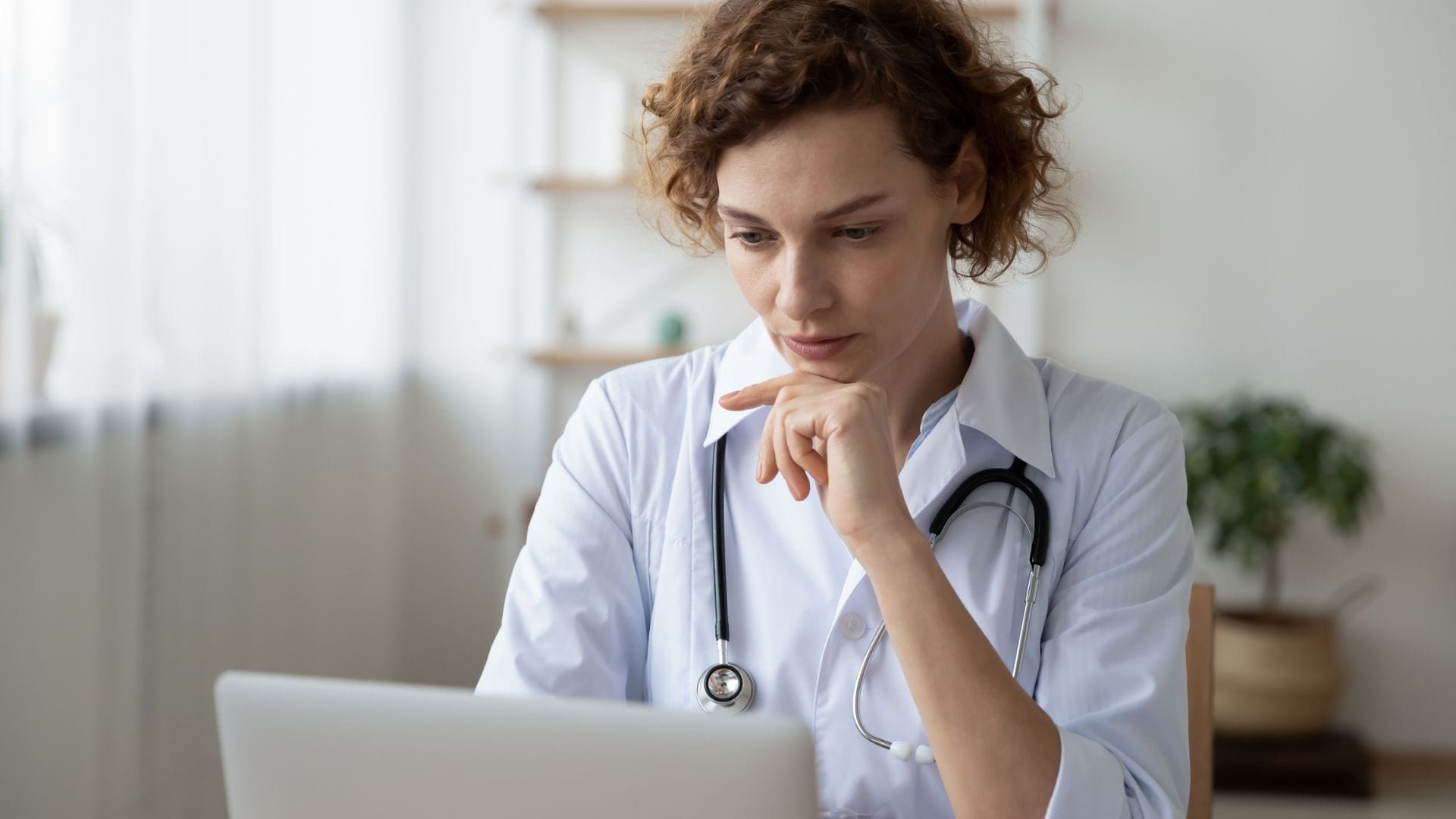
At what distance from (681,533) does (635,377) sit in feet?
0.68

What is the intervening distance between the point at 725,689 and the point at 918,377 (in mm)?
403

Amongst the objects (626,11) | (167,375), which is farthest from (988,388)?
(626,11)

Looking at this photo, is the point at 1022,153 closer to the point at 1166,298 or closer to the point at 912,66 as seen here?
the point at 912,66

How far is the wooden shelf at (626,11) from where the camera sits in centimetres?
336

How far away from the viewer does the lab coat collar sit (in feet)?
4.01

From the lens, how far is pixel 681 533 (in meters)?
1.25

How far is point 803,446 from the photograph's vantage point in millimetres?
1128

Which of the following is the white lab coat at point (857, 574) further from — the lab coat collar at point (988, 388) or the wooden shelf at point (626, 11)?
the wooden shelf at point (626, 11)

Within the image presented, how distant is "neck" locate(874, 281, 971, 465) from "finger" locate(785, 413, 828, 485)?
0.21 m

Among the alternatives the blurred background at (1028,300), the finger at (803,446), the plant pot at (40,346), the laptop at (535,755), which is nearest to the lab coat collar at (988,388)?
the finger at (803,446)

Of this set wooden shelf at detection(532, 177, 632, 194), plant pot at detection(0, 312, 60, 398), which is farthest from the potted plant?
plant pot at detection(0, 312, 60, 398)

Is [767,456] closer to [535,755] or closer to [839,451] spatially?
[839,451]

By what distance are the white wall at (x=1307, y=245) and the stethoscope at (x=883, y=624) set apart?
240 cm

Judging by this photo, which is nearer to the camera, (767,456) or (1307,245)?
(767,456)
